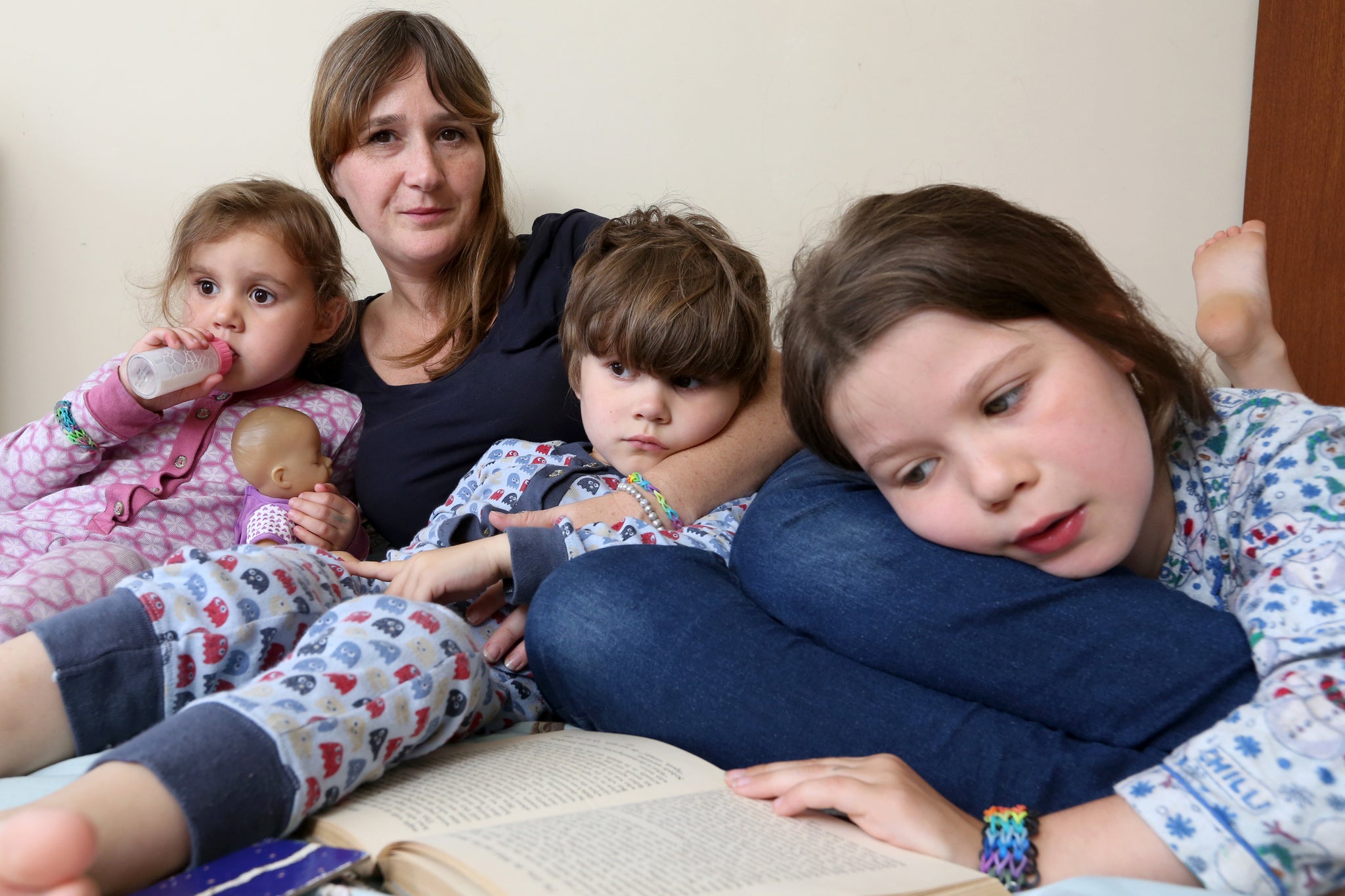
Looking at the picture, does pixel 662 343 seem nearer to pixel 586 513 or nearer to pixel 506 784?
pixel 586 513

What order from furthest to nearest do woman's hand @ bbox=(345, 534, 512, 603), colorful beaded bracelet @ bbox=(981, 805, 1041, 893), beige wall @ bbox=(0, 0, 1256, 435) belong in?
1. beige wall @ bbox=(0, 0, 1256, 435)
2. woman's hand @ bbox=(345, 534, 512, 603)
3. colorful beaded bracelet @ bbox=(981, 805, 1041, 893)

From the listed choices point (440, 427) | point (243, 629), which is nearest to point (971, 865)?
point (243, 629)

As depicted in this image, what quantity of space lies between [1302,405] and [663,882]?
62 cm

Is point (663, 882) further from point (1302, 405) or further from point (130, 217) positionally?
point (130, 217)

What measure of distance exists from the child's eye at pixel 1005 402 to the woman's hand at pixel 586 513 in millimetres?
445

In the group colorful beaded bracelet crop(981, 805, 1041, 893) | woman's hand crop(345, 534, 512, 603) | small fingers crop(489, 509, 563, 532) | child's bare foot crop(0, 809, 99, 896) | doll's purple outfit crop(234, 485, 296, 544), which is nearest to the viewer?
child's bare foot crop(0, 809, 99, 896)

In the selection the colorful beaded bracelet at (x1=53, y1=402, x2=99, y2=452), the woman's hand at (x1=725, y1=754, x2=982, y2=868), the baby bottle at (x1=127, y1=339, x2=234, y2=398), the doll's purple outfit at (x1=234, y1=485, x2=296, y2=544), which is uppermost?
the baby bottle at (x1=127, y1=339, x2=234, y2=398)

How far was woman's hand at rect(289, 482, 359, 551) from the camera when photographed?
4.08ft

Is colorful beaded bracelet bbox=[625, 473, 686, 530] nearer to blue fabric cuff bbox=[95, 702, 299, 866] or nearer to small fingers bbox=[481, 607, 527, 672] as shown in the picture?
small fingers bbox=[481, 607, 527, 672]

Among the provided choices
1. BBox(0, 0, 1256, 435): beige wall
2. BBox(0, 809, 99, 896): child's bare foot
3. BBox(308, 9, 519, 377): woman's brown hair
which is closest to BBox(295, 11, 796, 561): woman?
BBox(308, 9, 519, 377): woman's brown hair

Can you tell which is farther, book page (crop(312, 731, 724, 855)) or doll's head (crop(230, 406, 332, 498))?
doll's head (crop(230, 406, 332, 498))

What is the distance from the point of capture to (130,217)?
158 centimetres

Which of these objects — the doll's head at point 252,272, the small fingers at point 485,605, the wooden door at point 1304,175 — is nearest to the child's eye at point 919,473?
the small fingers at point 485,605

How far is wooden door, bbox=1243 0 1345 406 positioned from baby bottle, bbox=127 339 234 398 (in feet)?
5.36
